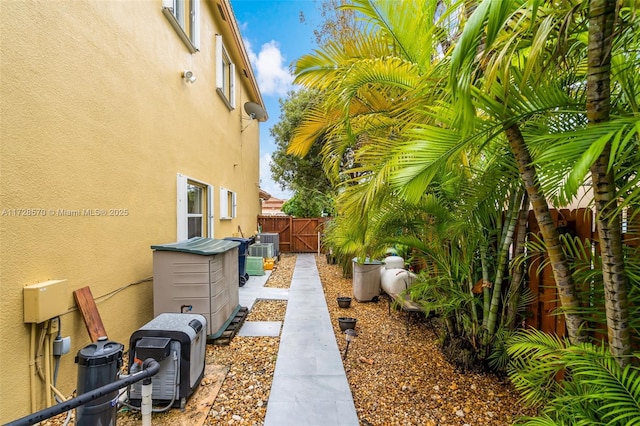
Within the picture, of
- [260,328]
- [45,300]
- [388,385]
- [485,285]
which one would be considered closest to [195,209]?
[260,328]

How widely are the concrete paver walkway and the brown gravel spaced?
4.6 inches

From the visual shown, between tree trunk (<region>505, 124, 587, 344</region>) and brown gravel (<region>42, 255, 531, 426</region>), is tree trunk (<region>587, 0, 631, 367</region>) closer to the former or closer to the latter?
tree trunk (<region>505, 124, 587, 344</region>)

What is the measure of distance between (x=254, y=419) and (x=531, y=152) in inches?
121

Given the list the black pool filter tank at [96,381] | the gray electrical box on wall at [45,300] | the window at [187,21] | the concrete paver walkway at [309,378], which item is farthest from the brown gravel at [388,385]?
the window at [187,21]

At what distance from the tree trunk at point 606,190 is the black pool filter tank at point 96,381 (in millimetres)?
3256

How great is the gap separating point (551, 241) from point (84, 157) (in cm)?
415

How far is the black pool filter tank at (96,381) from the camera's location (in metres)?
2.13

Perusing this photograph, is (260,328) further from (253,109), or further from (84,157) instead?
(253,109)

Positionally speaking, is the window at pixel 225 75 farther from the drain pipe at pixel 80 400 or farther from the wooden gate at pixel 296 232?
the wooden gate at pixel 296 232

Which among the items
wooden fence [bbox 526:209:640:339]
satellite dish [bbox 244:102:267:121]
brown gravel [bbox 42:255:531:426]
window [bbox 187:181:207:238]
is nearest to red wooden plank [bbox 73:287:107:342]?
brown gravel [bbox 42:255:531:426]

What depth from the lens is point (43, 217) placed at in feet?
8.50

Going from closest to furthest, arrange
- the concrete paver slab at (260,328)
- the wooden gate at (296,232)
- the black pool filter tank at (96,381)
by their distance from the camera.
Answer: the black pool filter tank at (96,381), the concrete paver slab at (260,328), the wooden gate at (296,232)

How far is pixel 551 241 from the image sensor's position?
1.90 meters

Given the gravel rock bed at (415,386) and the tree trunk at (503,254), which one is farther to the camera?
the tree trunk at (503,254)
